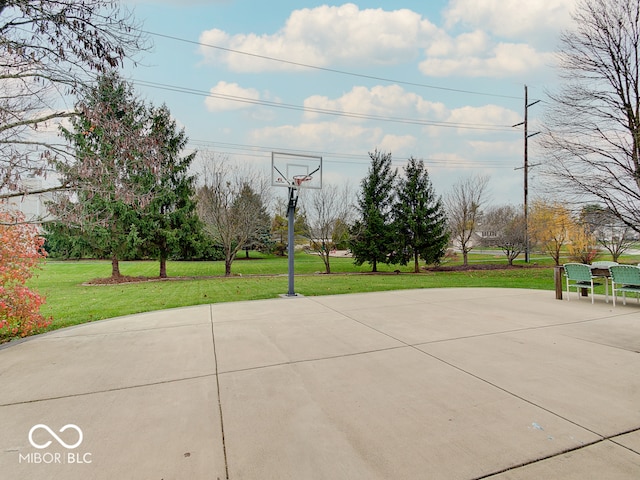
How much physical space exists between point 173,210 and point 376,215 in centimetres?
1187

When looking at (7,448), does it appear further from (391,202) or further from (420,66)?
(391,202)

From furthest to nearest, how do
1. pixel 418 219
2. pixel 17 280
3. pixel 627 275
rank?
pixel 418 219 → pixel 627 275 → pixel 17 280

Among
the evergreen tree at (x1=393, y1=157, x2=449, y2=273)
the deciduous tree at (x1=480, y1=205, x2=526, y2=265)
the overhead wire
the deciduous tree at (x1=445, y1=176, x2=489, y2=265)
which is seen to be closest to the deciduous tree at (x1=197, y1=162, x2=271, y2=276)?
the overhead wire

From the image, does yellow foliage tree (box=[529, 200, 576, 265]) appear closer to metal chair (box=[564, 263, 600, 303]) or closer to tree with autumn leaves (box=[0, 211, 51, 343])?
metal chair (box=[564, 263, 600, 303])

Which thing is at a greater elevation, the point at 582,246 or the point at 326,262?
the point at 582,246

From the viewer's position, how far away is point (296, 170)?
10.7 meters

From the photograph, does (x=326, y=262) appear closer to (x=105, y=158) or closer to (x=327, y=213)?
(x=327, y=213)

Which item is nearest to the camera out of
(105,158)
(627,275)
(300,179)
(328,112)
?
(105,158)

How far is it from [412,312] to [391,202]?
15.8 metres

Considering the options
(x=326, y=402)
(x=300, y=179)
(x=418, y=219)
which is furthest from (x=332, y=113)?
(x=326, y=402)

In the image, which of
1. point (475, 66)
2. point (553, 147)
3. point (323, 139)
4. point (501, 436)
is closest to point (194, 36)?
point (323, 139)

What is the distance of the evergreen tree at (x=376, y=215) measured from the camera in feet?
67.8

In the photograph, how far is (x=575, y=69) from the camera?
440 inches

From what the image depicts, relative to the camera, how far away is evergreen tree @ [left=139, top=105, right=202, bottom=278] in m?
16.0
